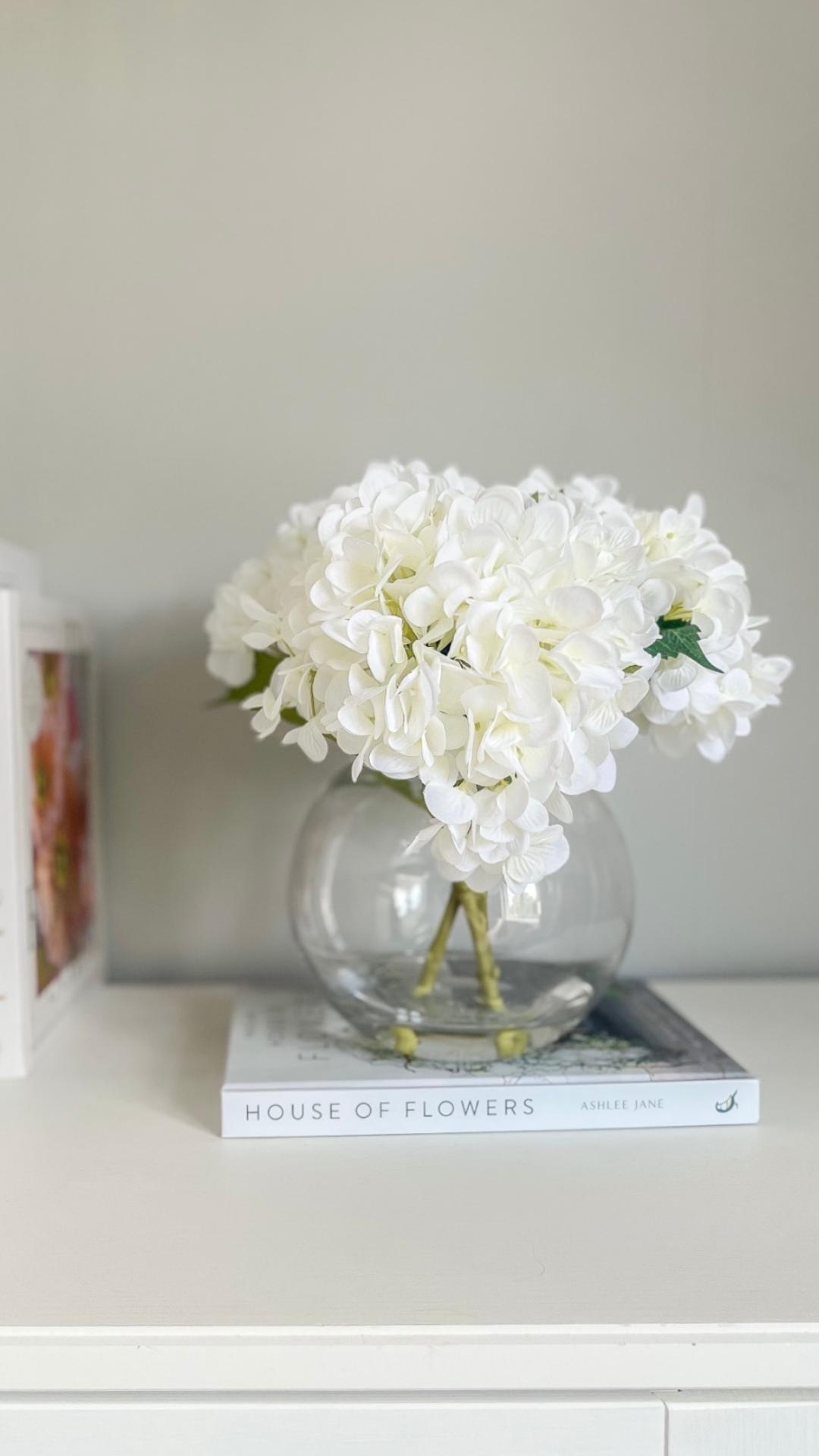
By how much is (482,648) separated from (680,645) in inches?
5.7

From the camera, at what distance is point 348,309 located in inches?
40.4

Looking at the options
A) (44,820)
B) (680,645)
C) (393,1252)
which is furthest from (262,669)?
(393,1252)

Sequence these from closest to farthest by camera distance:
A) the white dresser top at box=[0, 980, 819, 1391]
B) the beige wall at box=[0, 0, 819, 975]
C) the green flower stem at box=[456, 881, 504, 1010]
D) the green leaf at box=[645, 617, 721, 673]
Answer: the white dresser top at box=[0, 980, 819, 1391] < the green leaf at box=[645, 617, 721, 673] < the green flower stem at box=[456, 881, 504, 1010] < the beige wall at box=[0, 0, 819, 975]

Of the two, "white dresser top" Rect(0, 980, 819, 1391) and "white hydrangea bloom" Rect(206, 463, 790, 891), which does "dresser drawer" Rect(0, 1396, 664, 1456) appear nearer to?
"white dresser top" Rect(0, 980, 819, 1391)

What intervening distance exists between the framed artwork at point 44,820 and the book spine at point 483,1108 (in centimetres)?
20

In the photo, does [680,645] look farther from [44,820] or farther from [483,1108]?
[44,820]

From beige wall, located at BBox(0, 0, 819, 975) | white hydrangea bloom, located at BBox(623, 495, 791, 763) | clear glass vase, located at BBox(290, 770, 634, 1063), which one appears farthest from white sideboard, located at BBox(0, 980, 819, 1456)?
beige wall, located at BBox(0, 0, 819, 975)

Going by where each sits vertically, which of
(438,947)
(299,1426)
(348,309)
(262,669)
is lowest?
(299,1426)

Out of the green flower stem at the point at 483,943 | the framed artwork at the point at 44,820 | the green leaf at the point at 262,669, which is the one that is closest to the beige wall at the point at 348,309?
the framed artwork at the point at 44,820

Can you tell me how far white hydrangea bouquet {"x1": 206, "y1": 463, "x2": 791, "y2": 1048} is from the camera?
1.98 ft

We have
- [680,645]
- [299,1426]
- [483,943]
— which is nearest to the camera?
[299,1426]

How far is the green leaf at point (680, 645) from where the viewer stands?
680 millimetres

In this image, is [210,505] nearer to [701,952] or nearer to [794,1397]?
[701,952]

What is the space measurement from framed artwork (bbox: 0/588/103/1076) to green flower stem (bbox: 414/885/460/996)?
0.92ft
